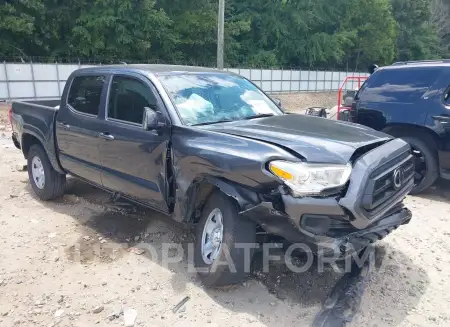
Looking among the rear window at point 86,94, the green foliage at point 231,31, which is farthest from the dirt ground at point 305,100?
the rear window at point 86,94

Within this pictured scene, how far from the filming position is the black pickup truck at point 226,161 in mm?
2916

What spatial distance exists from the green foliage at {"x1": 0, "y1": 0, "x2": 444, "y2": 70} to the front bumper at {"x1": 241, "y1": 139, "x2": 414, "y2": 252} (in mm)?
23095

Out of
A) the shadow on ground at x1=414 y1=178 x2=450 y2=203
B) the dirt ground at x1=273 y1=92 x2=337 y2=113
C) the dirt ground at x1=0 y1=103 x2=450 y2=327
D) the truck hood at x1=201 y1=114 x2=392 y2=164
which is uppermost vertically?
the truck hood at x1=201 y1=114 x2=392 y2=164

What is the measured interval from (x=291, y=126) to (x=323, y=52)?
3791 cm

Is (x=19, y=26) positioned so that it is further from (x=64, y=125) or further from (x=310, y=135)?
(x=310, y=135)

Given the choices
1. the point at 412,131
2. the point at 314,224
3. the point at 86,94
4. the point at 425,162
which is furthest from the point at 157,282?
the point at 412,131

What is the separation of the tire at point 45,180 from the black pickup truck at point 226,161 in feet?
1.78

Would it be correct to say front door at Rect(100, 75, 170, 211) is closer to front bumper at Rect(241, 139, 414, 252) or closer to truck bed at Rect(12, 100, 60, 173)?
front bumper at Rect(241, 139, 414, 252)

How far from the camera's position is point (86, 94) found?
15.8 ft

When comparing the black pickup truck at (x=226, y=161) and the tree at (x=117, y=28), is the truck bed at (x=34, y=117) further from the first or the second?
the tree at (x=117, y=28)

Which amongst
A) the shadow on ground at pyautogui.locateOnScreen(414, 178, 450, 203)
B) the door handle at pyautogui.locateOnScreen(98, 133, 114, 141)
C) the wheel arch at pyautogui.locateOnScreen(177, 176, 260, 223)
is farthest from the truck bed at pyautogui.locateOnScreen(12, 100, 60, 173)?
the shadow on ground at pyautogui.locateOnScreen(414, 178, 450, 203)

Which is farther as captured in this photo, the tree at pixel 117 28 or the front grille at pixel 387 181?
the tree at pixel 117 28

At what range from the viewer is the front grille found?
2973 mm

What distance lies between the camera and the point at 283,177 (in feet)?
9.53
